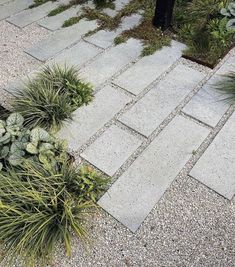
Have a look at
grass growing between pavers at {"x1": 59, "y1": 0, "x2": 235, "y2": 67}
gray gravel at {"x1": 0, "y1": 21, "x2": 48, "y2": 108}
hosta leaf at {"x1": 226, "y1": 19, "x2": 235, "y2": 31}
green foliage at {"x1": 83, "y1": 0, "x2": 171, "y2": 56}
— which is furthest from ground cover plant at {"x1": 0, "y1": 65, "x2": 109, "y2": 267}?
hosta leaf at {"x1": 226, "y1": 19, "x2": 235, "y2": 31}

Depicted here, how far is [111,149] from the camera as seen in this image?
9.59 ft

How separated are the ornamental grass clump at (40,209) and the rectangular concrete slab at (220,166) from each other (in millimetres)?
862

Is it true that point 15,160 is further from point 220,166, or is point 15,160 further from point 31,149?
point 220,166

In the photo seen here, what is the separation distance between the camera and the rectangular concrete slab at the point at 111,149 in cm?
280

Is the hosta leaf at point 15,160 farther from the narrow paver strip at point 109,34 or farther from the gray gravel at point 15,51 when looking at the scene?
the narrow paver strip at point 109,34

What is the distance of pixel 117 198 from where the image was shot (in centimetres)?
257

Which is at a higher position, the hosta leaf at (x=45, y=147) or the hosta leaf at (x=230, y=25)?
the hosta leaf at (x=230, y=25)

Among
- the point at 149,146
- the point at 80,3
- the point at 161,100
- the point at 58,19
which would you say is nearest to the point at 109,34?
the point at 58,19

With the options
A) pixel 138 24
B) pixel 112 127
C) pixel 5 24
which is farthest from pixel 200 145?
pixel 5 24

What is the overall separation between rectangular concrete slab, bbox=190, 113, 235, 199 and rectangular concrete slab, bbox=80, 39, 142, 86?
1422 millimetres

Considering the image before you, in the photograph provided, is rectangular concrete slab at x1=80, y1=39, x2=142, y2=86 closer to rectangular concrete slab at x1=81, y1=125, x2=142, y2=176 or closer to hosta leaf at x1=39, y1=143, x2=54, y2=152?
rectangular concrete slab at x1=81, y1=125, x2=142, y2=176

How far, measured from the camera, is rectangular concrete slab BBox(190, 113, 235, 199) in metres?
2.66

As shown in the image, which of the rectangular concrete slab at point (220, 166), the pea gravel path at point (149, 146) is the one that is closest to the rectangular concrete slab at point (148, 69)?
the pea gravel path at point (149, 146)

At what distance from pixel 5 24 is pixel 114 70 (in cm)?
186
